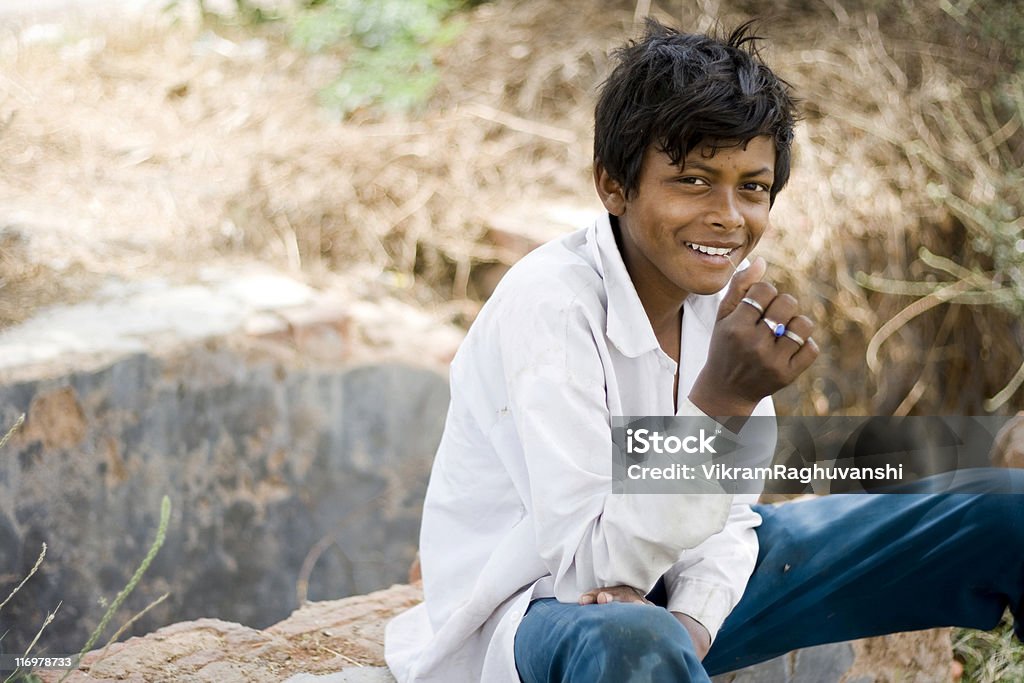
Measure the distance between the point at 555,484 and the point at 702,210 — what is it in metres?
0.57

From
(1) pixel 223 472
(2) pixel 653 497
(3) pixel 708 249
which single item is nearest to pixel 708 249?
(3) pixel 708 249

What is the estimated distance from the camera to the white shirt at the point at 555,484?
1.63m

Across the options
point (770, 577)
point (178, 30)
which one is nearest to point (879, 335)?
point (770, 577)

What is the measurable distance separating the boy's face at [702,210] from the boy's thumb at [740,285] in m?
0.09

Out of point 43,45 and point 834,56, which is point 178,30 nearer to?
point 43,45

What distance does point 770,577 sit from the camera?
6.63 ft

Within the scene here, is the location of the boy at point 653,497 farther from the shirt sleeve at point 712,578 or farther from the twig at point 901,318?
the twig at point 901,318

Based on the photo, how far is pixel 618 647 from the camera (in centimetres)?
150

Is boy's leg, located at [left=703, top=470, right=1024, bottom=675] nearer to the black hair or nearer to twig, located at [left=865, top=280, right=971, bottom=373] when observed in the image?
the black hair

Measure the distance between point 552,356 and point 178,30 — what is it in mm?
5960

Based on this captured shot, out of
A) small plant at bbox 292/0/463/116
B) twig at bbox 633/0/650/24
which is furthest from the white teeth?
twig at bbox 633/0/650/24

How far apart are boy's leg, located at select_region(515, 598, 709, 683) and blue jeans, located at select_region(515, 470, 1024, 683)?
44 centimetres

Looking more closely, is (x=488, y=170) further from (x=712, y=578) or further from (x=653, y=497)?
(x=653, y=497)

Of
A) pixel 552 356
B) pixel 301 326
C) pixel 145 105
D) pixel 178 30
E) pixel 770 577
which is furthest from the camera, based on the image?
pixel 178 30
